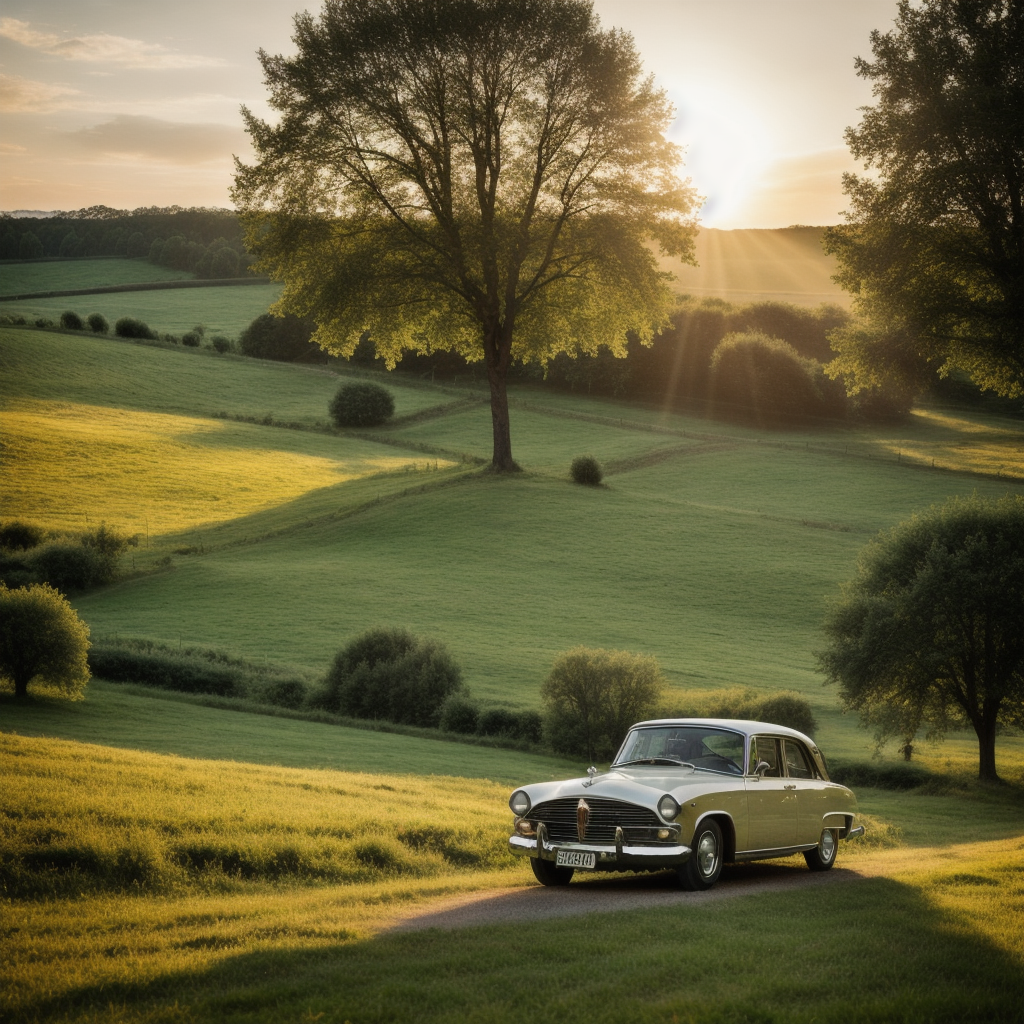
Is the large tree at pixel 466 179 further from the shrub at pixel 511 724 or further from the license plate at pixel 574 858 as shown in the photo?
the license plate at pixel 574 858

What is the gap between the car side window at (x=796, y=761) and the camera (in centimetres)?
1412

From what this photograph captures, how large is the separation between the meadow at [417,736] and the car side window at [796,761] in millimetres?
1427

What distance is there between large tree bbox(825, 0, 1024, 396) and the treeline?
141 m

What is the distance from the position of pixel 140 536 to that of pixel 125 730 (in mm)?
31560

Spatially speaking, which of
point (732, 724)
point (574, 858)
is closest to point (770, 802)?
point (732, 724)

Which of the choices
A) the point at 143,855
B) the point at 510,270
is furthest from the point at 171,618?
the point at 143,855

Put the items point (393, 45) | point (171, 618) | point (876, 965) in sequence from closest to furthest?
1. point (876, 965)
2. point (171, 618)
3. point (393, 45)

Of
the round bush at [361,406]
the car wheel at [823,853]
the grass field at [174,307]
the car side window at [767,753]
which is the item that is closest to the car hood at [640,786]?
the car side window at [767,753]

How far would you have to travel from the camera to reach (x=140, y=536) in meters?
53.7

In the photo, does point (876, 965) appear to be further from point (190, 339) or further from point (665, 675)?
point (190, 339)

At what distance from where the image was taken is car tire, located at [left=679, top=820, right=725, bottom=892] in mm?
11727

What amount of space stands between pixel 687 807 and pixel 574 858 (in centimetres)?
141

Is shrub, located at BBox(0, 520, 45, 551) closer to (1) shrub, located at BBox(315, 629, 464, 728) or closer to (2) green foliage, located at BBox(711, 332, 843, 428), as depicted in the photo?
(1) shrub, located at BBox(315, 629, 464, 728)

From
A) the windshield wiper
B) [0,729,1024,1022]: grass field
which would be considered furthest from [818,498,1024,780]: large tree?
the windshield wiper
